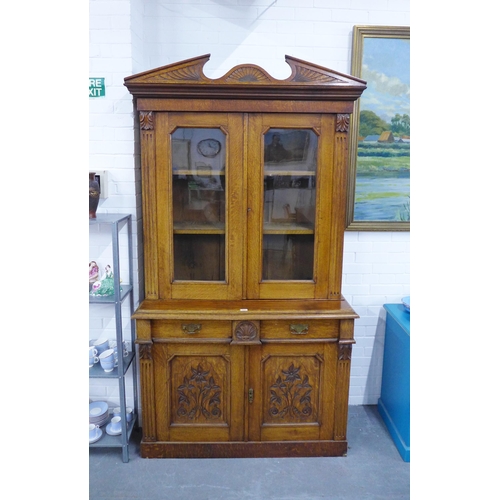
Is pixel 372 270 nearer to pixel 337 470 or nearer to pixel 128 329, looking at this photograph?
pixel 337 470

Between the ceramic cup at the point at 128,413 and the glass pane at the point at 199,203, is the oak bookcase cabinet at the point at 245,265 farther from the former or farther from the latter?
the ceramic cup at the point at 128,413

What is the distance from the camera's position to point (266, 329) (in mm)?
2078

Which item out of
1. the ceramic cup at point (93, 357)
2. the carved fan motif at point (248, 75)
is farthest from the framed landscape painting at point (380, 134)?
the ceramic cup at point (93, 357)

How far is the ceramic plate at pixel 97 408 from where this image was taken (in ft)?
7.48

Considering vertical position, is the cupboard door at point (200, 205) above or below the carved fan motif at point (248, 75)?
below

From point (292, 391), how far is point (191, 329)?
0.62m

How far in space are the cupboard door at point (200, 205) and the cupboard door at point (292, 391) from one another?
38 cm

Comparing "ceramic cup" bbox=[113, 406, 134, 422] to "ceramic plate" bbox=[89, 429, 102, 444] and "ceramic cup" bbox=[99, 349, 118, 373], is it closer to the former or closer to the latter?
"ceramic plate" bbox=[89, 429, 102, 444]

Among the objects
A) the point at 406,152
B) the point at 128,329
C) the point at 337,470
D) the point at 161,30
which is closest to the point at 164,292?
the point at 128,329

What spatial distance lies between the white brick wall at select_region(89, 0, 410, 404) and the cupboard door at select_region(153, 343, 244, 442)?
456 mm

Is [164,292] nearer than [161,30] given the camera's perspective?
Yes
